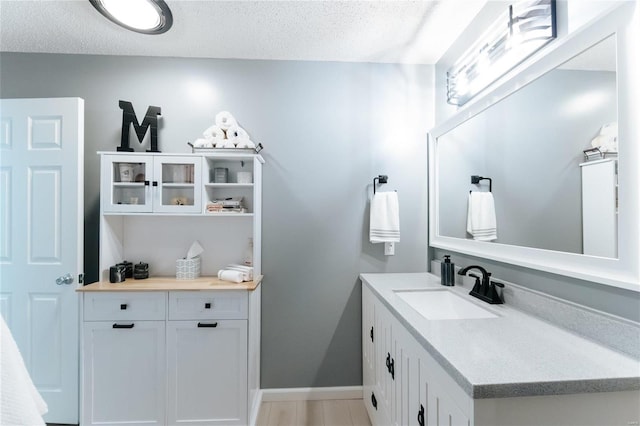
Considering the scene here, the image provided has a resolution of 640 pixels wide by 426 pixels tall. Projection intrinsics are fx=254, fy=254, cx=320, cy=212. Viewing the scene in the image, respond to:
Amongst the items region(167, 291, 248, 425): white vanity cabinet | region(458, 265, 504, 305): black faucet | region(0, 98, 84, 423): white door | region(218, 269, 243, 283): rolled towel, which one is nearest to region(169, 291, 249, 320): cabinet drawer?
region(167, 291, 248, 425): white vanity cabinet

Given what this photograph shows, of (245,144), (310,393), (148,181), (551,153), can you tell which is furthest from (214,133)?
(310,393)

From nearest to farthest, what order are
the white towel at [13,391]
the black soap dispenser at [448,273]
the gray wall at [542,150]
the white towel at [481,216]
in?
the white towel at [13,391] → the gray wall at [542,150] → the white towel at [481,216] → the black soap dispenser at [448,273]

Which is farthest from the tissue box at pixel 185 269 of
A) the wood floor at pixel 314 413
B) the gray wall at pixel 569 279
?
the gray wall at pixel 569 279

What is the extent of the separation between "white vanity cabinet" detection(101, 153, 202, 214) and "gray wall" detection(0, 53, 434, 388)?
0.30m

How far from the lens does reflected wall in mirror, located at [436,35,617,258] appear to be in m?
0.91

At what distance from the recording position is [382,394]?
1.47m

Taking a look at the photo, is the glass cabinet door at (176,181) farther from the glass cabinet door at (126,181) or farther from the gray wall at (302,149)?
the gray wall at (302,149)

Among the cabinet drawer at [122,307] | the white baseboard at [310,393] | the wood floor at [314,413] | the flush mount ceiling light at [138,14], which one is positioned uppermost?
the flush mount ceiling light at [138,14]

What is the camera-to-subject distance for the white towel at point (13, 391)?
658 millimetres

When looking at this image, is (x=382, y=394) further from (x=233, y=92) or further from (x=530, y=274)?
(x=233, y=92)

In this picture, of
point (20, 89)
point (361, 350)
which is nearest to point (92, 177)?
point (20, 89)

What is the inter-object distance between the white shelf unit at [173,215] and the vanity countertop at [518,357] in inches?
51.2

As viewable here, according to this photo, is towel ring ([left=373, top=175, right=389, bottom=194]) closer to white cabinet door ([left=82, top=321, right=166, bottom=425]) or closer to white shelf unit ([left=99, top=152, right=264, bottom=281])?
white shelf unit ([left=99, top=152, right=264, bottom=281])

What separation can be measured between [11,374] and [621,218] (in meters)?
1.89
